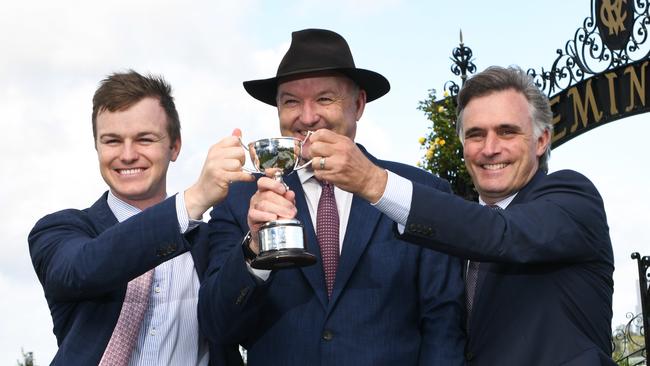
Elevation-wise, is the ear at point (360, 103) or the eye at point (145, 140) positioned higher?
the ear at point (360, 103)

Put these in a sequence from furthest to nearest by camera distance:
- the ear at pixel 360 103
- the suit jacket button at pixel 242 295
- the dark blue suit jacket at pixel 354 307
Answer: the ear at pixel 360 103, the dark blue suit jacket at pixel 354 307, the suit jacket button at pixel 242 295

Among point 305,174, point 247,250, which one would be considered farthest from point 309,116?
point 247,250

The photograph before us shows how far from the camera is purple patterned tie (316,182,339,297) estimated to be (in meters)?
3.95

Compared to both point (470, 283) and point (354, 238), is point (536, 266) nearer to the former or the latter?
point (470, 283)

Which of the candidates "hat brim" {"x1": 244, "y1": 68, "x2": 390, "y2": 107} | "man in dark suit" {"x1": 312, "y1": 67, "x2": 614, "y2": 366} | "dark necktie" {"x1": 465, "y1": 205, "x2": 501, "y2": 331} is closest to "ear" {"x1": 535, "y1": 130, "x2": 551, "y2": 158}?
"man in dark suit" {"x1": 312, "y1": 67, "x2": 614, "y2": 366}

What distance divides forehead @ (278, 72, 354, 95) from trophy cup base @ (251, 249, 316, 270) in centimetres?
101

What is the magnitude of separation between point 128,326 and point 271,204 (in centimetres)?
88

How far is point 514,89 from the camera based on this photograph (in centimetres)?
411

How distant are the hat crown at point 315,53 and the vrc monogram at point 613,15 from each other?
8.06 meters

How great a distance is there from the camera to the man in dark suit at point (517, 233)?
3.46 meters

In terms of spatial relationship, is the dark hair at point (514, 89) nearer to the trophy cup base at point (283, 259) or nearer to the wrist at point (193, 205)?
the trophy cup base at point (283, 259)

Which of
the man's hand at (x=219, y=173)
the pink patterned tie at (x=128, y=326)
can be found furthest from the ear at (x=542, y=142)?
the pink patterned tie at (x=128, y=326)

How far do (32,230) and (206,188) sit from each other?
3.70 feet

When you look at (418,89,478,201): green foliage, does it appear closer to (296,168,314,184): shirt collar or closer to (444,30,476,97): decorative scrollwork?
(444,30,476,97): decorative scrollwork
